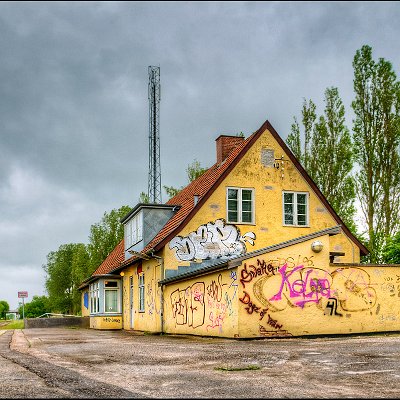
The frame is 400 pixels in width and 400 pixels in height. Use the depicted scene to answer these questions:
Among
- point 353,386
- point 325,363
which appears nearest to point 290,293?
point 325,363

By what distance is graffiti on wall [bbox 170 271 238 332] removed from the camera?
62.8 feet

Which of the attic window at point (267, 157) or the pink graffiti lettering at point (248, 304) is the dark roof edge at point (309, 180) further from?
the pink graffiti lettering at point (248, 304)

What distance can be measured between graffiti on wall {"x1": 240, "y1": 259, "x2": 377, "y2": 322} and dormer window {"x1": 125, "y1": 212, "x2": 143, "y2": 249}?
9.95m

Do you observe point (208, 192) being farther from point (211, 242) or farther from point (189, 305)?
point (189, 305)

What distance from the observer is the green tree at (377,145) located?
32.3m

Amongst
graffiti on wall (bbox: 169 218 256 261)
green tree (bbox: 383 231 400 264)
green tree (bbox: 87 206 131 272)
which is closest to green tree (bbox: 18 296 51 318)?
green tree (bbox: 87 206 131 272)

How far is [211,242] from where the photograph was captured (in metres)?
25.1

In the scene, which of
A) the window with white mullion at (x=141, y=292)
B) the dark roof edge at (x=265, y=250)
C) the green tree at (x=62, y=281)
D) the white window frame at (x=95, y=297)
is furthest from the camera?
the green tree at (x=62, y=281)

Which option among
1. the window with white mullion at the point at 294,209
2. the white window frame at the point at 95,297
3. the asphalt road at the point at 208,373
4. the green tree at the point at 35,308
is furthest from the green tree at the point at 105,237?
the green tree at the point at 35,308

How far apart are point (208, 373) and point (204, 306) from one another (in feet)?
38.8

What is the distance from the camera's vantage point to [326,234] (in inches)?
762

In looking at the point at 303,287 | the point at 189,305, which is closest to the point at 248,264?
the point at 303,287

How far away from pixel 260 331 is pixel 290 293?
4.62 ft

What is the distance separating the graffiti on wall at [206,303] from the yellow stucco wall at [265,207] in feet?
6.70
